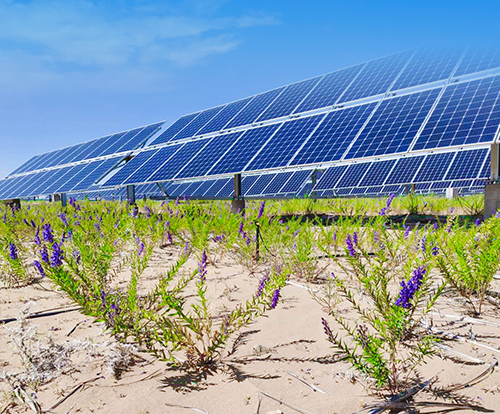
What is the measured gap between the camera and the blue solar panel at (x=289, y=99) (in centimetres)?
1084

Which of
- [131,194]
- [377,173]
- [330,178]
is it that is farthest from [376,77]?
[131,194]

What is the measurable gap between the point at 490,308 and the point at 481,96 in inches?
256

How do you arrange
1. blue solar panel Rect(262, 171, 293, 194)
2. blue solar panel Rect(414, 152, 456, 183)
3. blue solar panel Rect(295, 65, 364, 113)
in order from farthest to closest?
blue solar panel Rect(262, 171, 293, 194), blue solar panel Rect(414, 152, 456, 183), blue solar panel Rect(295, 65, 364, 113)

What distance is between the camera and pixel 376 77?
10695mm

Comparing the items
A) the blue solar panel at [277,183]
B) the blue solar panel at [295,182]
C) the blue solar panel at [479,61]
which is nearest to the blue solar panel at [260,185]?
the blue solar panel at [277,183]

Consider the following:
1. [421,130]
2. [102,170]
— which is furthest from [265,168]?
[102,170]

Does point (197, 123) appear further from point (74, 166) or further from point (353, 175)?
point (353, 175)

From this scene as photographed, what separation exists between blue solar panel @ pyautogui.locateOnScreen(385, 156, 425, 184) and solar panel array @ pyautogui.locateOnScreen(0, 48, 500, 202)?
0.07 metres

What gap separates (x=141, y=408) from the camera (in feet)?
4.76

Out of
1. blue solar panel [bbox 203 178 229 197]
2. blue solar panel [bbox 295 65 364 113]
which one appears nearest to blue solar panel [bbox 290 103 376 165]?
blue solar panel [bbox 295 65 364 113]

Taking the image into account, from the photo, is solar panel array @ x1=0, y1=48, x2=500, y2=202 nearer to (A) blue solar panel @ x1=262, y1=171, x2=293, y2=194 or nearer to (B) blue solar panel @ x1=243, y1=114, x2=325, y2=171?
(B) blue solar panel @ x1=243, y1=114, x2=325, y2=171

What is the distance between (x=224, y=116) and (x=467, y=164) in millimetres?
8462

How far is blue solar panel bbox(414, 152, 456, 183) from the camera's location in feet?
40.5

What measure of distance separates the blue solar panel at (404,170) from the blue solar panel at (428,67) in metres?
3.35
